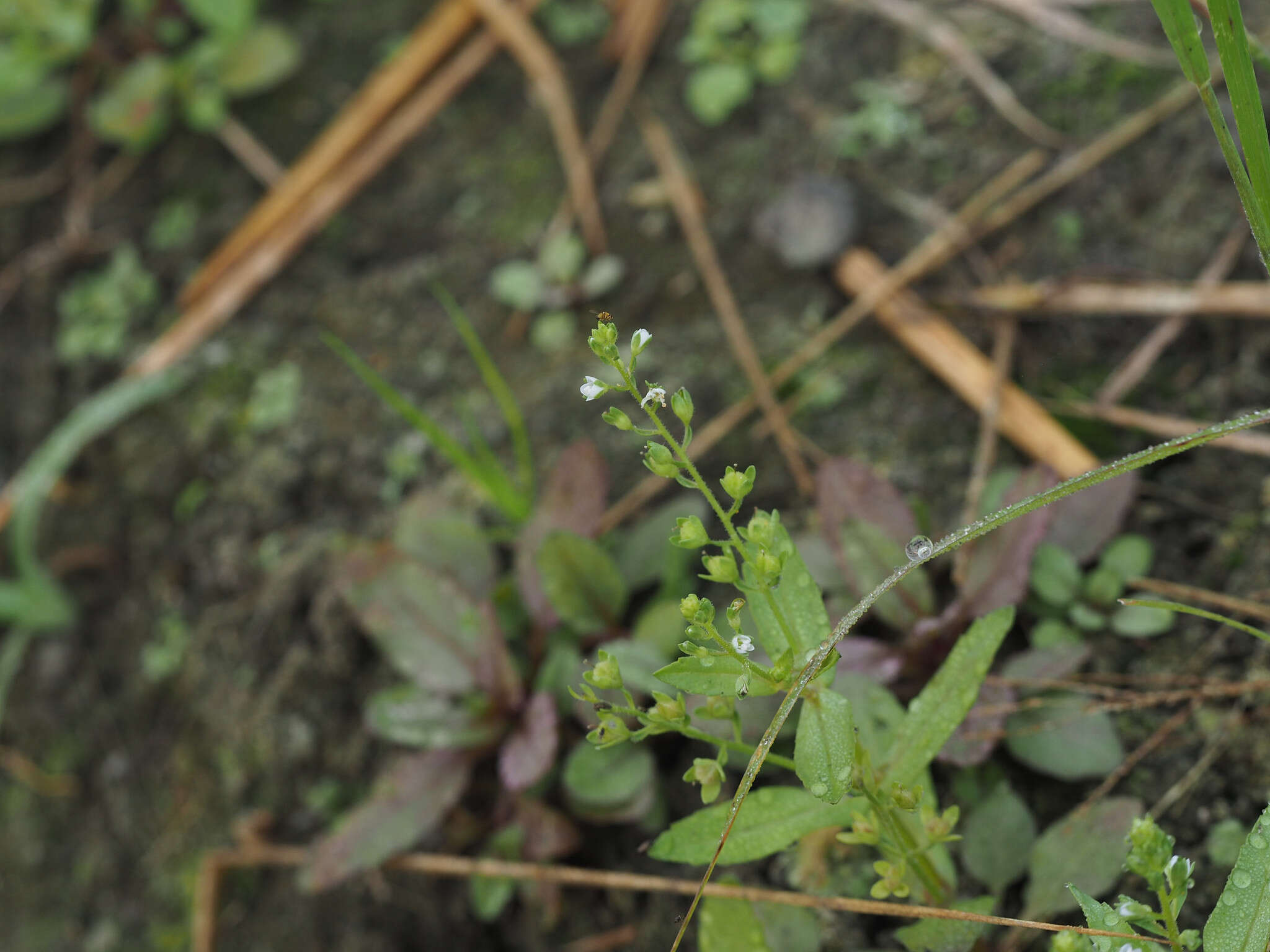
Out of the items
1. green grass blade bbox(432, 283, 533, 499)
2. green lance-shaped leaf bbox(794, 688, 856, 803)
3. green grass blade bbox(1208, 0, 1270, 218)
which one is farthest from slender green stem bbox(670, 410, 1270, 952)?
green grass blade bbox(432, 283, 533, 499)

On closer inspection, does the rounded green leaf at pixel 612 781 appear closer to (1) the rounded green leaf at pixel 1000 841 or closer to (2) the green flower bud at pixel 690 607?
(1) the rounded green leaf at pixel 1000 841

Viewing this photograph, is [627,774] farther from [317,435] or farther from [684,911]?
[317,435]

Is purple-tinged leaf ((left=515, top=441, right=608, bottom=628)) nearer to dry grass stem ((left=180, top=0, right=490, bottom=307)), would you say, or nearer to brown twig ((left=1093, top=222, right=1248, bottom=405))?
brown twig ((left=1093, top=222, right=1248, bottom=405))

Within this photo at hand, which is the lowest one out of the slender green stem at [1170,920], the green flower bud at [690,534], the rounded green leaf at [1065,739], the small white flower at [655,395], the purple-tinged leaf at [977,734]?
the rounded green leaf at [1065,739]

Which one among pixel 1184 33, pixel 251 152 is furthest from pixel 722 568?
pixel 251 152

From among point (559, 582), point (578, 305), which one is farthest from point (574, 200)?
point (559, 582)

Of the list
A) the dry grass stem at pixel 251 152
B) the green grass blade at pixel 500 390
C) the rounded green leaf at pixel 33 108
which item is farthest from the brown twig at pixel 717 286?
the rounded green leaf at pixel 33 108

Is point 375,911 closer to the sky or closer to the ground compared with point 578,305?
closer to the ground
